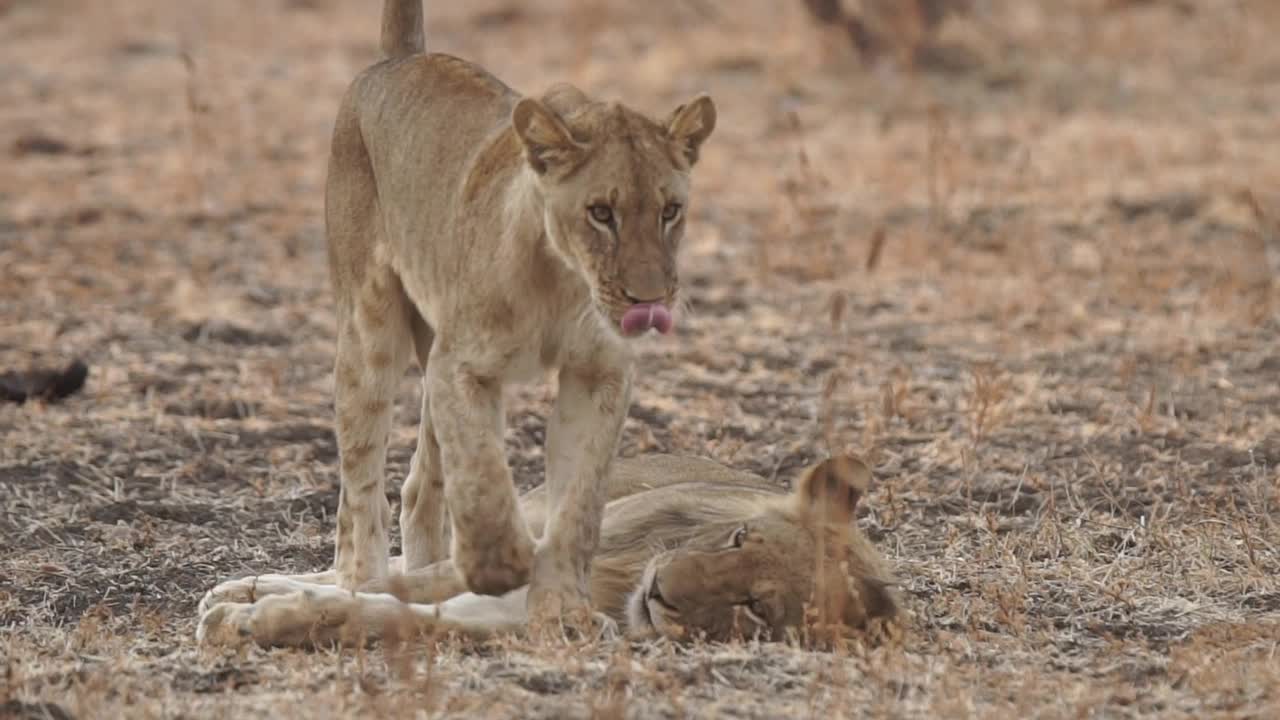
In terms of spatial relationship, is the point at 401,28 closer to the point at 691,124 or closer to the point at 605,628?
the point at 691,124

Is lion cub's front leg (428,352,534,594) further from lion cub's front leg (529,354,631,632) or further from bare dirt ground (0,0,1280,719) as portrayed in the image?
bare dirt ground (0,0,1280,719)

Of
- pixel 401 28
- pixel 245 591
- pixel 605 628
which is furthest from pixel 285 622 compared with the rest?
pixel 401 28

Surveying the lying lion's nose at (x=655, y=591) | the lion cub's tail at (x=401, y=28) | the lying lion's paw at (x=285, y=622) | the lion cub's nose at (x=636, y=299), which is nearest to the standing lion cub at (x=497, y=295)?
the lion cub's nose at (x=636, y=299)

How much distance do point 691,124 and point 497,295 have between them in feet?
1.92

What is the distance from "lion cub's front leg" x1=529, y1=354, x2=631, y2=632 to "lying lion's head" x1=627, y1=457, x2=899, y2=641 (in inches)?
6.9

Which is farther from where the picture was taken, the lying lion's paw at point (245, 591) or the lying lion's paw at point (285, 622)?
the lying lion's paw at point (245, 591)

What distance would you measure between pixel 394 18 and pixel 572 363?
172cm

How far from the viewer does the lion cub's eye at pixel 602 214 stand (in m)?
4.85

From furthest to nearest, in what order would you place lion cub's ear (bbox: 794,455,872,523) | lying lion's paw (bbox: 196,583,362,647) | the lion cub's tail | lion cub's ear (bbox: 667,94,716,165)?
the lion cub's tail
lion cub's ear (bbox: 794,455,872,523)
lying lion's paw (bbox: 196,583,362,647)
lion cub's ear (bbox: 667,94,716,165)

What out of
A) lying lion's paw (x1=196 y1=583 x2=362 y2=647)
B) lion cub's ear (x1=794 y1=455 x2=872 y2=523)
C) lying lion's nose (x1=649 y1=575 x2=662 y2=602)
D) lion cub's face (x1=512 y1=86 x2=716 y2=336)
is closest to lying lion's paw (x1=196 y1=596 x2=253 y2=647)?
lying lion's paw (x1=196 y1=583 x2=362 y2=647)

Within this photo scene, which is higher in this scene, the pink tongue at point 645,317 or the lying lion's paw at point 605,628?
the pink tongue at point 645,317

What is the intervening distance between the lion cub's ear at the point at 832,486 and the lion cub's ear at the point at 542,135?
104 centimetres

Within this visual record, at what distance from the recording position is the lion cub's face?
477 centimetres

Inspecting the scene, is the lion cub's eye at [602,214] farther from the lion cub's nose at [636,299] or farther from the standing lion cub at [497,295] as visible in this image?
the lion cub's nose at [636,299]
